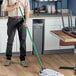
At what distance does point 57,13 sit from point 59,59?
A: 1.26m

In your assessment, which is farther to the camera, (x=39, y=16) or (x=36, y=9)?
(x=36, y=9)

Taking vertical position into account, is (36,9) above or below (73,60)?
above

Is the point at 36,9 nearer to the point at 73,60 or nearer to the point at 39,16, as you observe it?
the point at 39,16

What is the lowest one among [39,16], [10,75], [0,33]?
[10,75]

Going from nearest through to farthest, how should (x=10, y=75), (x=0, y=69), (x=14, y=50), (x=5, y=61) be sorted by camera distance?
1. (x=10, y=75)
2. (x=0, y=69)
3. (x=5, y=61)
4. (x=14, y=50)

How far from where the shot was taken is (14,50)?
536cm

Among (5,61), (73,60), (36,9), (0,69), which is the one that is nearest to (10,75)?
(0,69)

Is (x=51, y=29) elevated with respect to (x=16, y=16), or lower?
lower

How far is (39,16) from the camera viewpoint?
215 inches

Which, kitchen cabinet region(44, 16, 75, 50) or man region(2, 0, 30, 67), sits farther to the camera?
kitchen cabinet region(44, 16, 75, 50)

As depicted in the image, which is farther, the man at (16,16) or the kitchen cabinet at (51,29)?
the kitchen cabinet at (51,29)

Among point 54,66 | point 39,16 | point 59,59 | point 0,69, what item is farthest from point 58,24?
point 0,69

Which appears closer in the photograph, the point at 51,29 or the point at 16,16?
the point at 16,16

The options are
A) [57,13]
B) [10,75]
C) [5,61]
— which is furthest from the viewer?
[57,13]
